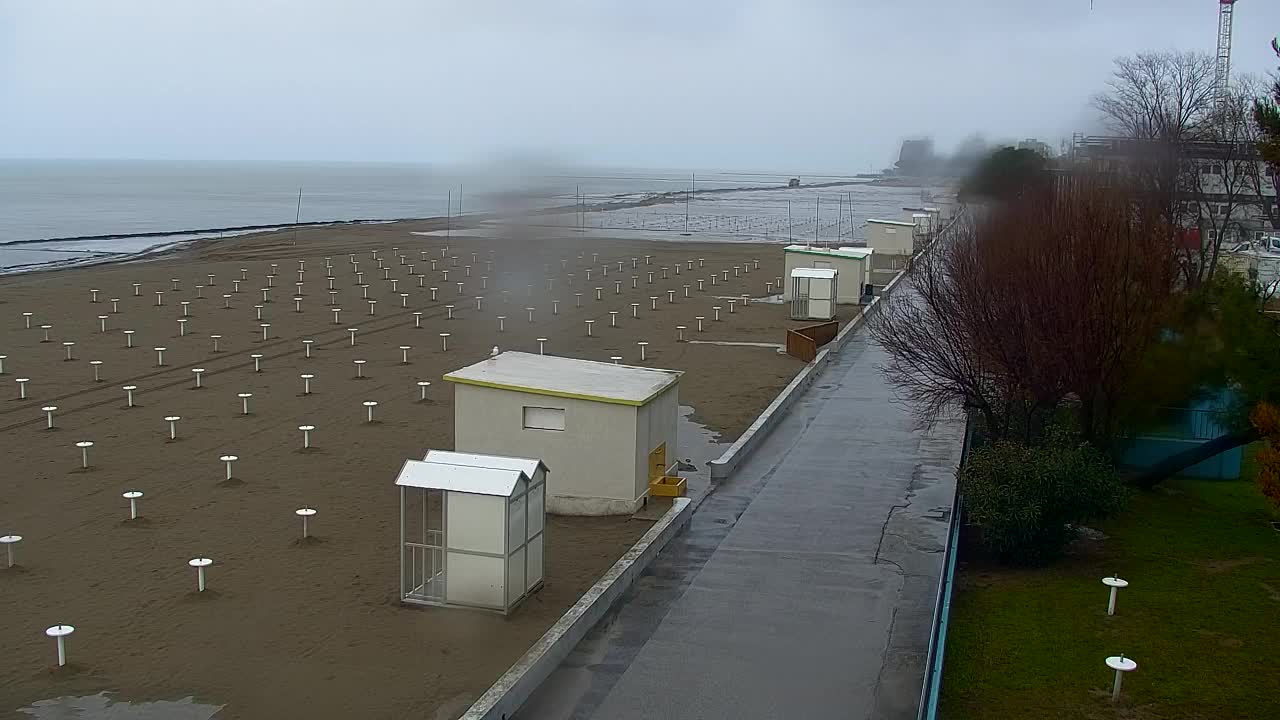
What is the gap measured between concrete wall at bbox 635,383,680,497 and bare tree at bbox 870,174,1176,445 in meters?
3.87

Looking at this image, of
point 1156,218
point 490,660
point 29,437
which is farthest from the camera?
point 1156,218

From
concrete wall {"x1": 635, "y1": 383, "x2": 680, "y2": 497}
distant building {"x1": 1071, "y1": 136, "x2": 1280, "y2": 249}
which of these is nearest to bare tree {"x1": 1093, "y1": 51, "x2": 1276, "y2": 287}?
distant building {"x1": 1071, "y1": 136, "x2": 1280, "y2": 249}

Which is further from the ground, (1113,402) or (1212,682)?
(1113,402)

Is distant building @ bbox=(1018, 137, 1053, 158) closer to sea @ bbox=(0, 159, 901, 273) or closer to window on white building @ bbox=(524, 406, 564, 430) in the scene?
sea @ bbox=(0, 159, 901, 273)

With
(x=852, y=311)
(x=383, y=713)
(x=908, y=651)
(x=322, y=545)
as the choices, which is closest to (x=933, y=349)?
(x=908, y=651)

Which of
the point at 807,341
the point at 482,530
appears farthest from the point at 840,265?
the point at 482,530

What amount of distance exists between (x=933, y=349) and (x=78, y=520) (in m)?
12.1

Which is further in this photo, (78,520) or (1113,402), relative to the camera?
(1113,402)

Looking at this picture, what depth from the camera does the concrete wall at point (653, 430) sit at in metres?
15.9

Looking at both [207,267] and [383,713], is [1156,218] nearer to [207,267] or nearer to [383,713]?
[383,713]

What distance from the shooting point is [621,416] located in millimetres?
15688

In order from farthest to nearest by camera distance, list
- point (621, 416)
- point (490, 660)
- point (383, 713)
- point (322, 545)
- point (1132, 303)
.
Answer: point (1132, 303) → point (621, 416) → point (322, 545) → point (490, 660) → point (383, 713)

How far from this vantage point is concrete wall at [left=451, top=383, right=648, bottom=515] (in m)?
15.8

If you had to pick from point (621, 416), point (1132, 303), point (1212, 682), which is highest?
point (1132, 303)
